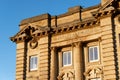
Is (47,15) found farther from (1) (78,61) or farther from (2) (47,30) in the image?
(1) (78,61)

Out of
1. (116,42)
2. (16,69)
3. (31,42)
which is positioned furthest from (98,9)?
(16,69)

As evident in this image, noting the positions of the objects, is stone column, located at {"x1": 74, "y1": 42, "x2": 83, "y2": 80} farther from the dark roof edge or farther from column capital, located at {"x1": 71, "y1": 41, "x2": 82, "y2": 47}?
the dark roof edge

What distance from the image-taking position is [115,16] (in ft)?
109

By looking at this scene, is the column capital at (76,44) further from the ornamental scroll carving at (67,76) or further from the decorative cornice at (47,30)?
the ornamental scroll carving at (67,76)

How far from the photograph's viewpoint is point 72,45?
1409 inches

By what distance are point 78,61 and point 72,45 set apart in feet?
6.24

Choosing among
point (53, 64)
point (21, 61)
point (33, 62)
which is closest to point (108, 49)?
point (53, 64)

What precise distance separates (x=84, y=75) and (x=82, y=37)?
3.90 m

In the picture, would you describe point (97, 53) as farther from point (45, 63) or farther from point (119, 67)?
point (45, 63)

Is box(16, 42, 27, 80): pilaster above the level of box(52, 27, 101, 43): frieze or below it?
below

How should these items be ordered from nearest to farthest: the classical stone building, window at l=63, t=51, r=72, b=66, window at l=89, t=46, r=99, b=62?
1. the classical stone building
2. window at l=89, t=46, r=99, b=62
3. window at l=63, t=51, r=72, b=66

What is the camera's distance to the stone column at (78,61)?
113ft

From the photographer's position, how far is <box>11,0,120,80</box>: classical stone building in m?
32.8

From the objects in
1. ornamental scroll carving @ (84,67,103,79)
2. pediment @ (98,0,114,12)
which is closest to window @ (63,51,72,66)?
ornamental scroll carving @ (84,67,103,79)
